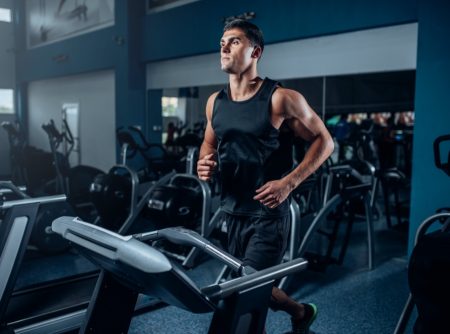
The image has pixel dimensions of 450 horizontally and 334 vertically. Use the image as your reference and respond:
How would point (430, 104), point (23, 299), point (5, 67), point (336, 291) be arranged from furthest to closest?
point (5, 67) < point (430, 104) < point (336, 291) < point (23, 299)

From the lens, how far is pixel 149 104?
6.64m

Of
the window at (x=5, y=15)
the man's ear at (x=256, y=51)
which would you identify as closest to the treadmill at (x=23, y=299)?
the man's ear at (x=256, y=51)

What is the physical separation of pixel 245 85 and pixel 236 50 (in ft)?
0.48

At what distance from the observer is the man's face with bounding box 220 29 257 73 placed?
1.68 m

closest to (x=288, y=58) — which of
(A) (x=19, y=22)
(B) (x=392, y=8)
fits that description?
(B) (x=392, y=8)

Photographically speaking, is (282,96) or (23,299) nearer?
(282,96)

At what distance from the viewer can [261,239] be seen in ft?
5.78

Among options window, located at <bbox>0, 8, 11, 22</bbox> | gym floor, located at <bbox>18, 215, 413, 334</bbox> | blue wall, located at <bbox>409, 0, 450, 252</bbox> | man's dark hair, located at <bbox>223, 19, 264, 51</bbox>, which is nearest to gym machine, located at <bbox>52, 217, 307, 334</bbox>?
man's dark hair, located at <bbox>223, 19, 264, 51</bbox>

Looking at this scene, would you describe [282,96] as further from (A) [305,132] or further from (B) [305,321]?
(B) [305,321]

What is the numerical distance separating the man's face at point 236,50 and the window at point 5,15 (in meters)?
10.4

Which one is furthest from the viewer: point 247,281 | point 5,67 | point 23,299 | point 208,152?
point 5,67

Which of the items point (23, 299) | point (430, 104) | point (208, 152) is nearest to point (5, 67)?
point (23, 299)

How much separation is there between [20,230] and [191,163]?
6.61 ft

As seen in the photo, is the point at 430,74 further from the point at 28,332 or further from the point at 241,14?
the point at 28,332
